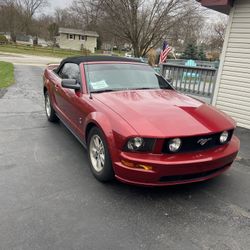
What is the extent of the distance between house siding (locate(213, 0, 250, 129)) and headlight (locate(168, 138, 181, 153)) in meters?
4.53

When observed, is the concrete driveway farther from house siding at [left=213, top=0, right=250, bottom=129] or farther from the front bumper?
house siding at [left=213, top=0, right=250, bottom=129]

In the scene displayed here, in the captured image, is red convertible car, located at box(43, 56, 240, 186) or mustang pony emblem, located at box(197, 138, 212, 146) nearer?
red convertible car, located at box(43, 56, 240, 186)

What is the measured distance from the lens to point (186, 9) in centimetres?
1692

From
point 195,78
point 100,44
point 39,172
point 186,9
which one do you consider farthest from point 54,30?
point 39,172

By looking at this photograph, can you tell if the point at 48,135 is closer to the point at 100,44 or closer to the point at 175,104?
the point at 175,104

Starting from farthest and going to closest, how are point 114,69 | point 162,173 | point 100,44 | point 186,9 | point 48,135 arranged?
point 100,44, point 186,9, point 48,135, point 114,69, point 162,173

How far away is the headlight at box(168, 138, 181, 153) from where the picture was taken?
3.09 m

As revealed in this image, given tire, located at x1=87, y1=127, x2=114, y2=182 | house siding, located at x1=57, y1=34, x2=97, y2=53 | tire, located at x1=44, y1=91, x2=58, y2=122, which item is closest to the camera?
tire, located at x1=87, y1=127, x2=114, y2=182

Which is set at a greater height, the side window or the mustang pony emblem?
the side window

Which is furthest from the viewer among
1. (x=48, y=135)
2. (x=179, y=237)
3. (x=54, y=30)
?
(x=54, y=30)

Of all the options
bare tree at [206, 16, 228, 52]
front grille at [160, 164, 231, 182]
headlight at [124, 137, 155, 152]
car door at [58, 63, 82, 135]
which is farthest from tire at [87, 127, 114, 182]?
bare tree at [206, 16, 228, 52]

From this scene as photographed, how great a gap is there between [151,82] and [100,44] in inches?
2592

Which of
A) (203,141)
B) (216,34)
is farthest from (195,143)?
(216,34)

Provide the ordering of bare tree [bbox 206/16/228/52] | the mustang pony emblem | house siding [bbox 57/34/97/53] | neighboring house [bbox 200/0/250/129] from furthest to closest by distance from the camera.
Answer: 1. house siding [bbox 57/34/97/53]
2. bare tree [bbox 206/16/228/52]
3. neighboring house [bbox 200/0/250/129]
4. the mustang pony emblem
